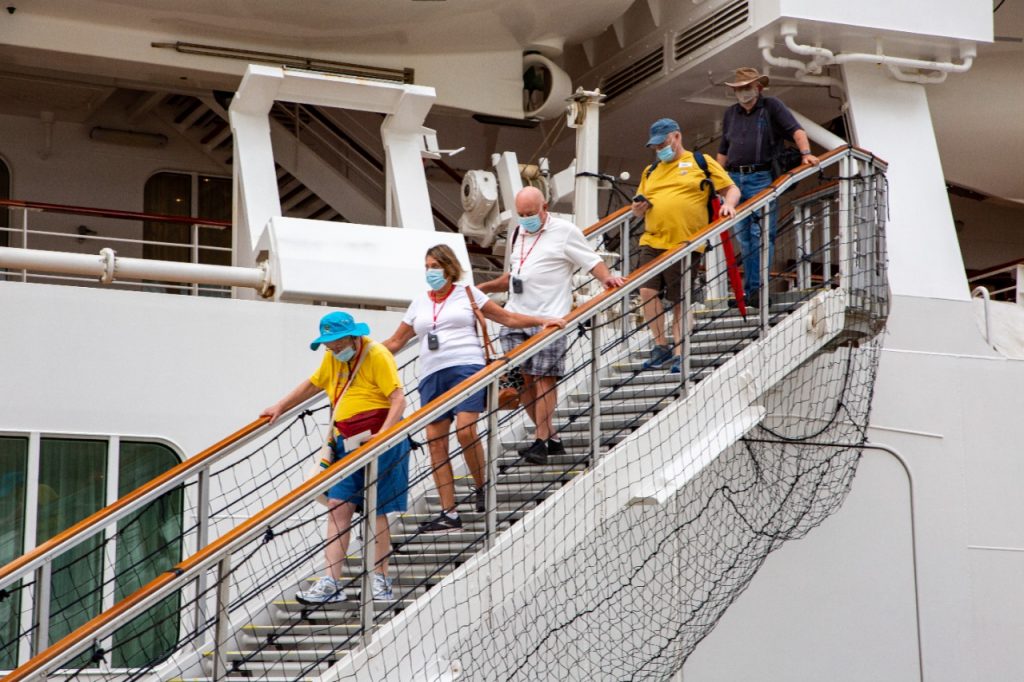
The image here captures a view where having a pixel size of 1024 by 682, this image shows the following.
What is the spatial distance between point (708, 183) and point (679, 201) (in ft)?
0.57

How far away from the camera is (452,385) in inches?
263

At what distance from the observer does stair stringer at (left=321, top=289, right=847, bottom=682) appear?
589 centimetres

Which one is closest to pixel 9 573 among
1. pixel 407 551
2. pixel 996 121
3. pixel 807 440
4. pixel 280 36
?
pixel 407 551

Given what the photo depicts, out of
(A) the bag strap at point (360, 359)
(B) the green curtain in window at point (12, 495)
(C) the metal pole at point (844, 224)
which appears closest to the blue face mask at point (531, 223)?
(A) the bag strap at point (360, 359)

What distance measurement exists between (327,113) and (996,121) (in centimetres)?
552

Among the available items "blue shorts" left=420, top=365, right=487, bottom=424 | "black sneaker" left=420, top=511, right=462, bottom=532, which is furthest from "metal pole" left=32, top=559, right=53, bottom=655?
"blue shorts" left=420, top=365, right=487, bottom=424

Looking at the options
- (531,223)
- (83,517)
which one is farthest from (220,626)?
(83,517)

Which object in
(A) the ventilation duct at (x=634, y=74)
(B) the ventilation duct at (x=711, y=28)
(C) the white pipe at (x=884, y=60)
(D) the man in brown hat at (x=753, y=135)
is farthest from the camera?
(A) the ventilation duct at (x=634, y=74)

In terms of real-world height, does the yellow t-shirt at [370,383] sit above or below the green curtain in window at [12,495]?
above

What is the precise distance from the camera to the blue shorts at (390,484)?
6098 millimetres

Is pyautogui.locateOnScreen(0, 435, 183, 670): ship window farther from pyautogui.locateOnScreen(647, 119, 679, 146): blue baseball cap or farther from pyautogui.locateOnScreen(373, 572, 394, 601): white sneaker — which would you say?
pyautogui.locateOnScreen(647, 119, 679, 146): blue baseball cap

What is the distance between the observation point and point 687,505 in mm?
8156

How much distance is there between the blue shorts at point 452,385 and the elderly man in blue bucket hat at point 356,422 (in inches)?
11.4

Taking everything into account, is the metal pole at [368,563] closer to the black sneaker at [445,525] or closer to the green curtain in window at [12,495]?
the black sneaker at [445,525]
